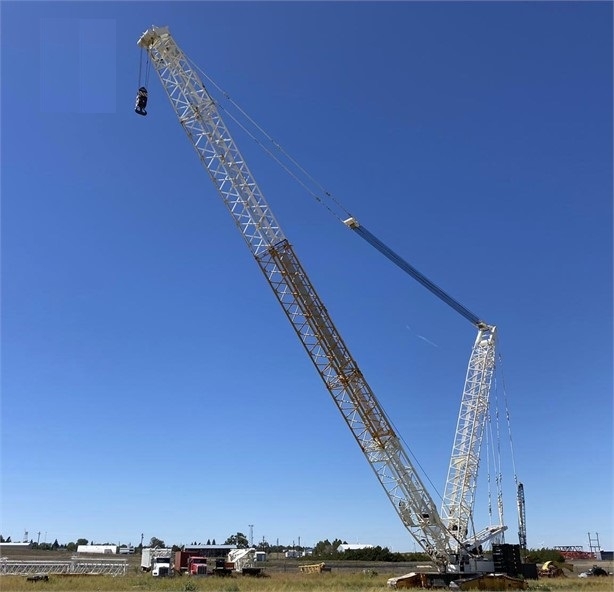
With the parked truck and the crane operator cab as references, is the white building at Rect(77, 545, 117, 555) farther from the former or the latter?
the crane operator cab

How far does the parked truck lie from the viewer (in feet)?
164

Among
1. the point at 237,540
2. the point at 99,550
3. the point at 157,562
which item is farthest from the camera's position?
the point at 237,540

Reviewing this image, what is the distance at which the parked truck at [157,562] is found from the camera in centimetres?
4988

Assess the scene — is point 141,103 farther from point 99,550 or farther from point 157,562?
point 99,550

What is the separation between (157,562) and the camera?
55156 mm

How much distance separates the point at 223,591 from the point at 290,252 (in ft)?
71.2

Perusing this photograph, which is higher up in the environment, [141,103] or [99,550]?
[141,103]

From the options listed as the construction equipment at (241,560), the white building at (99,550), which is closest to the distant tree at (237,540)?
the white building at (99,550)

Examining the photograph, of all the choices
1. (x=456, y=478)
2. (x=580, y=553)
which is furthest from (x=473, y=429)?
(x=580, y=553)

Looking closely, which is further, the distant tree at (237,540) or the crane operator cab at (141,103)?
the distant tree at (237,540)

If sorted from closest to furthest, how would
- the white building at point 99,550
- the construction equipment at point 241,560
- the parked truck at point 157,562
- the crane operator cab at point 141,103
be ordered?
the crane operator cab at point 141,103 → the parked truck at point 157,562 → the construction equipment at point 241,560 → the white building at point 99,550

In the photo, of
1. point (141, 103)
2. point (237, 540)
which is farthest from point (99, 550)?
point (141, 103)

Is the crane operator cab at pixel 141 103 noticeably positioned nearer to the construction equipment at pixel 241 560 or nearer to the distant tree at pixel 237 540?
the construction equipment at pixel 241 560

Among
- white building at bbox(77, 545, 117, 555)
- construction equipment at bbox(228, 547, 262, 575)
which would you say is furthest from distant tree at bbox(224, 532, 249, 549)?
construction equipment at bbox(228, 547, 262, 575)
